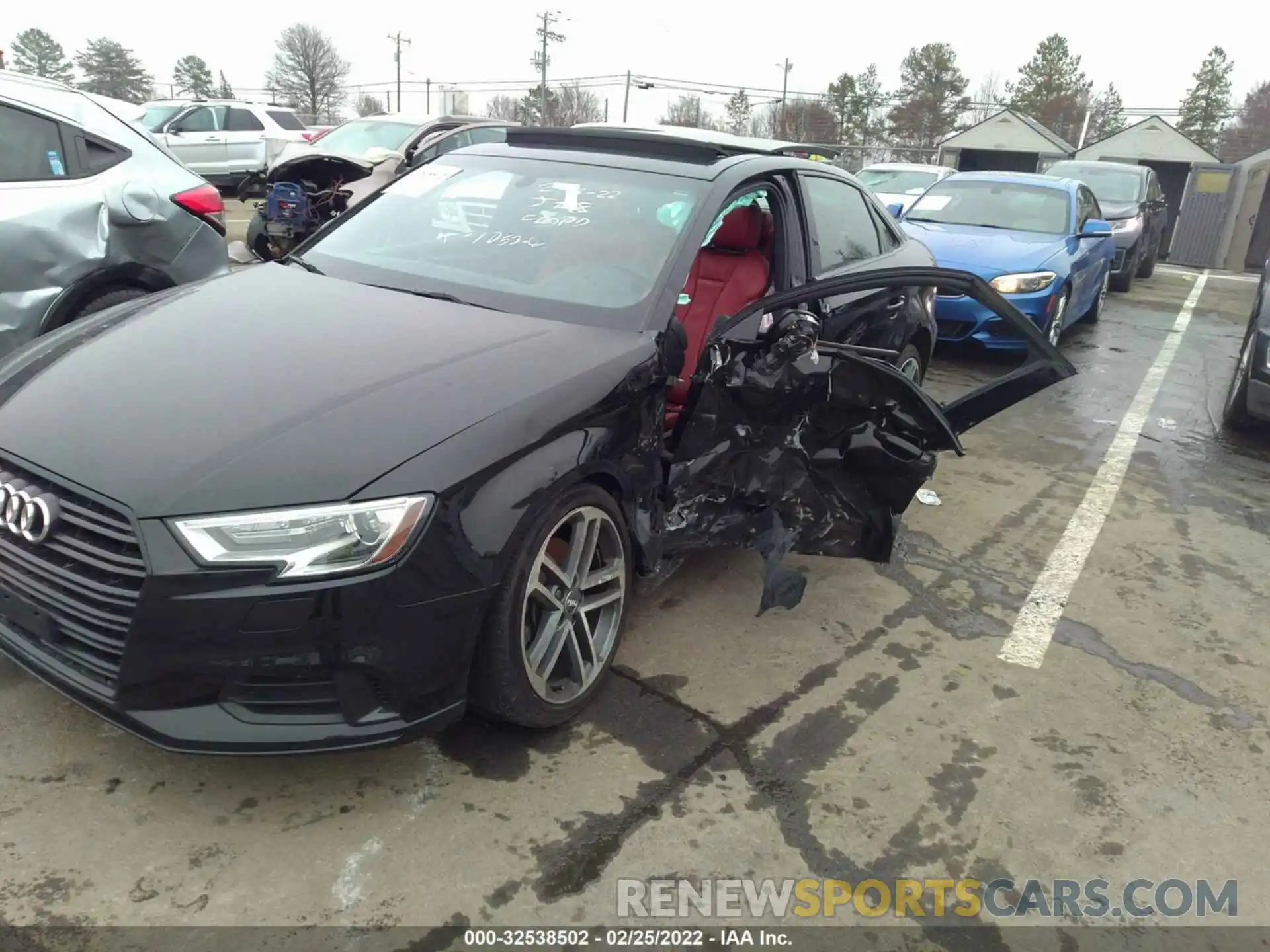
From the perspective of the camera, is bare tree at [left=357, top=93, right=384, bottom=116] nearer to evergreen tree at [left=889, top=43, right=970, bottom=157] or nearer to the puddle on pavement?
evergreen tree at [left=889, top=43, right=970, bottom=157]

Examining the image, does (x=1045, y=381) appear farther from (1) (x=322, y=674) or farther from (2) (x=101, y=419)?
(2) (x=101, y=419)

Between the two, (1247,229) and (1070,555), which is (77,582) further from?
(1247,229)

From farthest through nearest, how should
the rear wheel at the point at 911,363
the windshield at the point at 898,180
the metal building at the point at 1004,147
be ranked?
the metal building at the point at 1004,147
the windshield at the point at 898,180
the rear wheel at the point at 911,363

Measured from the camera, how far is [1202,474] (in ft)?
17.8

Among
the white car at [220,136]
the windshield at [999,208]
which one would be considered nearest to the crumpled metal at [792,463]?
the windshield at [999,208]

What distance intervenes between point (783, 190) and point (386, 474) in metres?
2.35

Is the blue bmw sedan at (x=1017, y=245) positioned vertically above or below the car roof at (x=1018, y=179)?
below

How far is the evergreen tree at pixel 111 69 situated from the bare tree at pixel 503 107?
22.9 metres

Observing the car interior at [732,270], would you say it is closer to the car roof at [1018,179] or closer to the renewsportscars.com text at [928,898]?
the renewsportscars.com text at [928,898]

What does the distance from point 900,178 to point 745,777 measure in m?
14.5

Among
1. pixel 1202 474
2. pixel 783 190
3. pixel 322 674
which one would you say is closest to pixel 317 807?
pixel 322 674

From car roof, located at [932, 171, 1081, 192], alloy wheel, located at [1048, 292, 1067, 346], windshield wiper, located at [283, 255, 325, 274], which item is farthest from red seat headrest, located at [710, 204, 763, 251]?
car roof, located at [932, 171, 1081, 192]

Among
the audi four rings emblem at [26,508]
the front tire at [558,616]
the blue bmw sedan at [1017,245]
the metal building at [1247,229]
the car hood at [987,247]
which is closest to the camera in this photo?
the audi four rings emblem at [26,508]

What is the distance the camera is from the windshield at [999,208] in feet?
27.8
